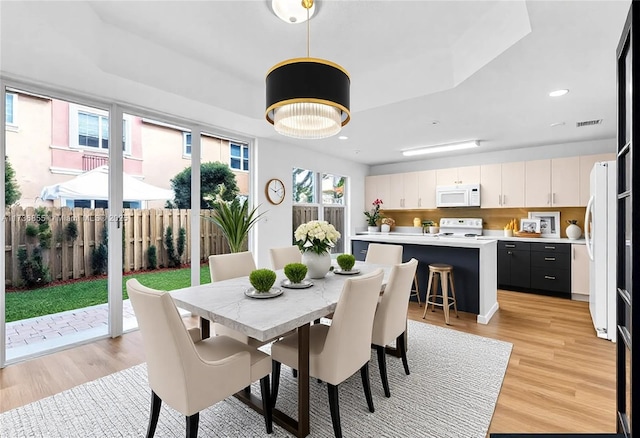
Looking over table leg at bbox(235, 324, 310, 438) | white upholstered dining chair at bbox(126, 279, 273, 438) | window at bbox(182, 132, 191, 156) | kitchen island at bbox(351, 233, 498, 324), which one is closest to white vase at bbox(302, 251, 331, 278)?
table leg at bbox(235, 324, 310, 438)

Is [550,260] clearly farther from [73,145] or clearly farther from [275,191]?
[73,145]

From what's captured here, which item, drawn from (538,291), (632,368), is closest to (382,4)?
(632,368)

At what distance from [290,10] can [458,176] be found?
461 cm

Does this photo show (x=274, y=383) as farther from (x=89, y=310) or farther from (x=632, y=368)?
(x=89, y=310)

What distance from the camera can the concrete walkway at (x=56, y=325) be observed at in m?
2.76

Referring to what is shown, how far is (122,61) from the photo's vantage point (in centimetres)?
250

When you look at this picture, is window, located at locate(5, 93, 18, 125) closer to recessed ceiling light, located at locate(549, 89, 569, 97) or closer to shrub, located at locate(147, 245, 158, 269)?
shrub, located at locate(147, 245, 158, 269)

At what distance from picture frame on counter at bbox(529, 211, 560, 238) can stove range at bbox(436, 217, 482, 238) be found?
3.04 feet

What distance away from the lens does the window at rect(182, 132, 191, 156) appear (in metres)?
3.84

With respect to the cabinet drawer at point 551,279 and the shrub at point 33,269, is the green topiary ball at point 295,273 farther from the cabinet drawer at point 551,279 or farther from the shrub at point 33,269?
the cabinet drawer at point 551,279

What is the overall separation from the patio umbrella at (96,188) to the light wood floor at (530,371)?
1.42 metres

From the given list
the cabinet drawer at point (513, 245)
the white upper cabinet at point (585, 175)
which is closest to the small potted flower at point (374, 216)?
the cabinet drawer at point (513, 245)

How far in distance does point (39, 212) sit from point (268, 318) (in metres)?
2.65

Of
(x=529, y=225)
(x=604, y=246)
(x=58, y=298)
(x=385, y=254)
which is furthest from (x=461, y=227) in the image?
(x=58, y=298)
